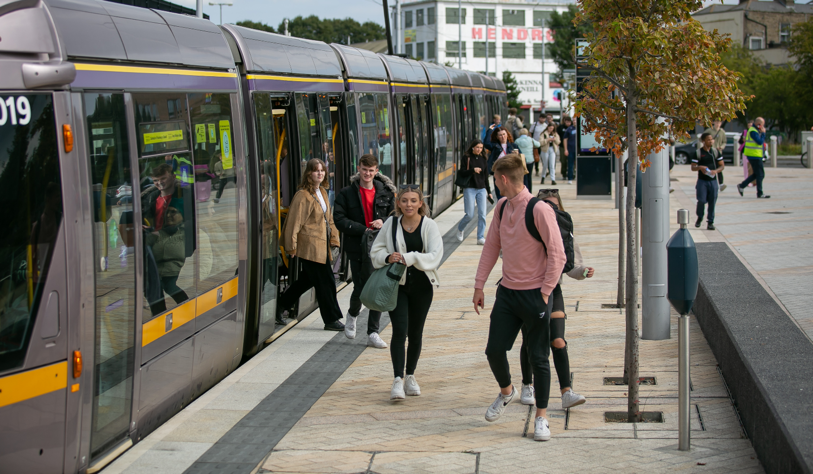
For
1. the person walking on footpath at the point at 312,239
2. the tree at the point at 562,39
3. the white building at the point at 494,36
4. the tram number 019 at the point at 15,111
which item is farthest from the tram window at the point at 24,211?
the white building at the point at 494,36

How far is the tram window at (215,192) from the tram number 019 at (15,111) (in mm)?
2050

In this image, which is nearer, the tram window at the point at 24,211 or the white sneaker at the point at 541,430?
the tram window at the point at 24,211

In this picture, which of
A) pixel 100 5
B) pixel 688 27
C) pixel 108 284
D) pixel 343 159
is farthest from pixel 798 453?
pixel 343 159

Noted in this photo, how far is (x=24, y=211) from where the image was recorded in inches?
177

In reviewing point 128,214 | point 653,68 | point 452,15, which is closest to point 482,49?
point 452,15

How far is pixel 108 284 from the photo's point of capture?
5.08 metres

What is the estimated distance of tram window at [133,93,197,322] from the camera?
5645 mm

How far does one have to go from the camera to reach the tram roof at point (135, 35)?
494 centimetres

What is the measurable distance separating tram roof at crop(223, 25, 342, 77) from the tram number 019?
352cm

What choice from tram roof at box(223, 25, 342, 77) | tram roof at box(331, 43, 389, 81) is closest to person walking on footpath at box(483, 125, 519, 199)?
tram roof at box(331, 43, 389, 81)

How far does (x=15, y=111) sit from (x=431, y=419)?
331 centimetres

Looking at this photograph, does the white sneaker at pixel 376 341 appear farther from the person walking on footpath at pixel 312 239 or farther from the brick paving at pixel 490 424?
the person walking on footpath at pixel 312 239

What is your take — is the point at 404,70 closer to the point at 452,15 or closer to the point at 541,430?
the point at 541,430

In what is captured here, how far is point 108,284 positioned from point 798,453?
3.62 m
